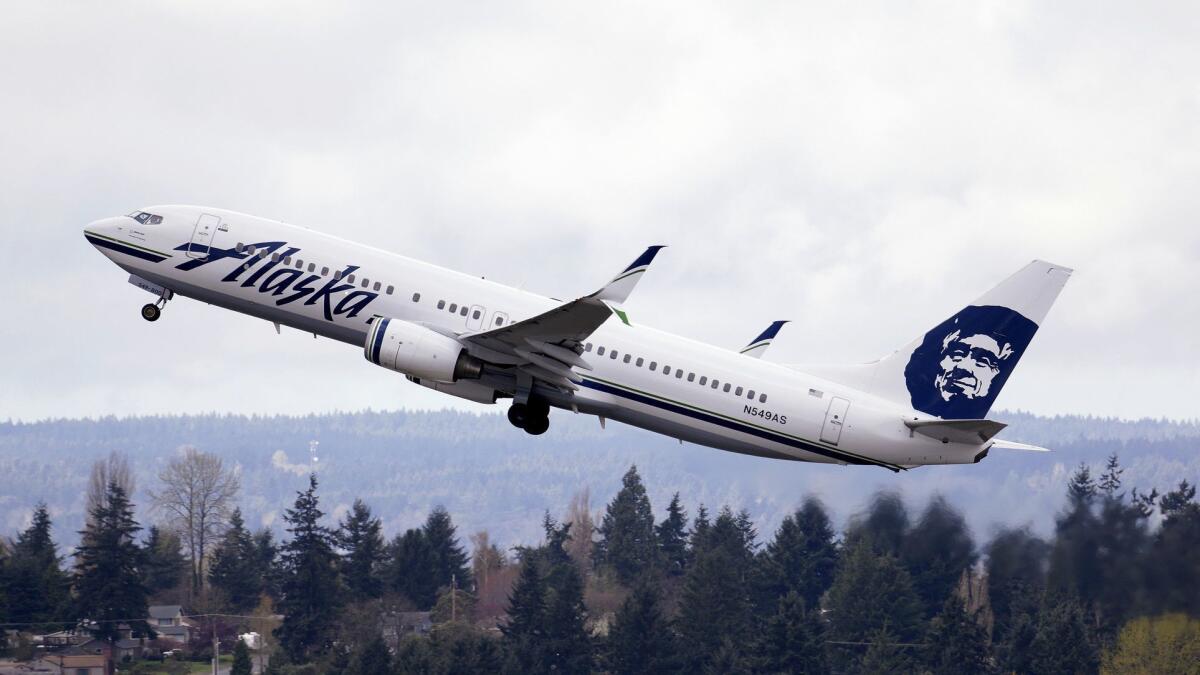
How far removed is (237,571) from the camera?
119375 mm

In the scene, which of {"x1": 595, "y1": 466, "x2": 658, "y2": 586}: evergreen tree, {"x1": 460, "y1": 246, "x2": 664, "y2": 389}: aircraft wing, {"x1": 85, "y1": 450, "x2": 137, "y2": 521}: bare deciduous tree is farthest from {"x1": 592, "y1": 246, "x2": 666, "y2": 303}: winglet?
{"x1": 85, "y1": 450, "x2": 137, "y2": 521}: bare deciduous tree

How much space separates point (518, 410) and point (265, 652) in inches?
2478

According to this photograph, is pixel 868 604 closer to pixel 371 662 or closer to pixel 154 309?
pixel 371 662

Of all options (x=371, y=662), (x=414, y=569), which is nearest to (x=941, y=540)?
(x=371, y=662)

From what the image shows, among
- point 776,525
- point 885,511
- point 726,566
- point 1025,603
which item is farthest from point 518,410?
point 726,566

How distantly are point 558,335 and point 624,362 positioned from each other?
98.6 inches

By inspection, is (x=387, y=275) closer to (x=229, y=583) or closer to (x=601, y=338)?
(x=601, y=338)

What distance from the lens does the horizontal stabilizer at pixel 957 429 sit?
43.8 meters

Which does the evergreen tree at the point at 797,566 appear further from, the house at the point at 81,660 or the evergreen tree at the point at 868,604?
the house at the point at 81,660

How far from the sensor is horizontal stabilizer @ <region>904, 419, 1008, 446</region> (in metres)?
43.8

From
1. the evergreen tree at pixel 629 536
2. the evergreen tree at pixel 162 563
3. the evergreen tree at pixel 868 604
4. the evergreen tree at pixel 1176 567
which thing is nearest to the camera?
the evergreen tree at pixel 1176 567

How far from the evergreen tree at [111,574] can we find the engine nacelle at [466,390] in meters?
58.6

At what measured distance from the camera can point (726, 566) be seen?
104 m

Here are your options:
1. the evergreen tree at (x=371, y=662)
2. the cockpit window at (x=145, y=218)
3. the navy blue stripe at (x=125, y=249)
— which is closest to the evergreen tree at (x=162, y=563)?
the evergreen tree at (x=371, y=662)
